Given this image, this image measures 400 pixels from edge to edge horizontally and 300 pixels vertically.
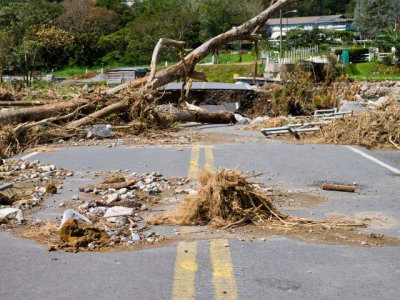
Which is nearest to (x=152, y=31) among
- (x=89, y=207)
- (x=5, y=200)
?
(x=5, y=200)

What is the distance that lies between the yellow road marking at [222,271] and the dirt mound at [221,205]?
0.53 meters

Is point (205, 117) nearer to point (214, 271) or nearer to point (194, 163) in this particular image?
point (194, 163)

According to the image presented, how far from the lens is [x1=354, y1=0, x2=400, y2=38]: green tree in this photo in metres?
63.6

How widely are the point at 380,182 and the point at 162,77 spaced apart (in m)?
8.76

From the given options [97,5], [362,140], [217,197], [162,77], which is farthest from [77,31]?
[217,197]

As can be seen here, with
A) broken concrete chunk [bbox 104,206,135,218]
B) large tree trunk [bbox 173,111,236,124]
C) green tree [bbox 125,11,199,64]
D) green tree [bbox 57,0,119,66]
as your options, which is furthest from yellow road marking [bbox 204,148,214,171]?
green tree [bbox 57,0,119,66]

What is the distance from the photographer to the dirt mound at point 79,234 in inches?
157

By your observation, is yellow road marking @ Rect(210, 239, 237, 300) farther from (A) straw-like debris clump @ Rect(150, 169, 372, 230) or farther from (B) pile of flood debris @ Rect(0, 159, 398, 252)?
(A) straw-like debris clump @ Rect(150, 169, 372, 230)

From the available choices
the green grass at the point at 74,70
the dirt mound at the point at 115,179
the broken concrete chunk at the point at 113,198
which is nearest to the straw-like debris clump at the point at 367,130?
the dirt mound at the point at 115,179

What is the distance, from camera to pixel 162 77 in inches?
554

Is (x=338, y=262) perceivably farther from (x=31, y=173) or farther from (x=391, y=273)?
(x=31, y=173)

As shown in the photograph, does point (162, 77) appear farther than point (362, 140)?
Yes

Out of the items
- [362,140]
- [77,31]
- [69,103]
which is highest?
[77,31]

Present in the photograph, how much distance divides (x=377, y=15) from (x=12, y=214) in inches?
2760
